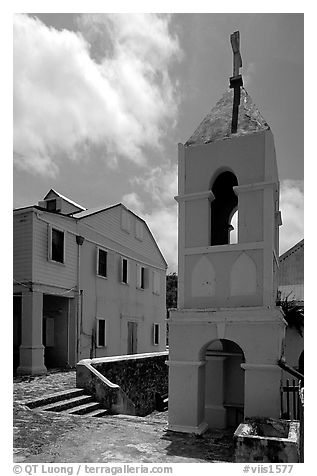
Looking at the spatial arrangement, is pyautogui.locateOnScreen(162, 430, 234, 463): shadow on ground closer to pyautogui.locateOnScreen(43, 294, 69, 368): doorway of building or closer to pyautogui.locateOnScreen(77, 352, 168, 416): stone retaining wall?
pyautogui.locateOnScreen(77, 352, 168, 416): stone retaining wall

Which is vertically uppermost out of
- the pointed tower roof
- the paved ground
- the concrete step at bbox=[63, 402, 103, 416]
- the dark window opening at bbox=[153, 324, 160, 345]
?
the pointed tower roof

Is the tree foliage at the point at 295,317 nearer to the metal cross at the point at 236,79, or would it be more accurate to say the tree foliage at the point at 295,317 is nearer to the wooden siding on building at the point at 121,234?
the metal cross at the point at 236,79

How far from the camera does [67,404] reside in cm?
929

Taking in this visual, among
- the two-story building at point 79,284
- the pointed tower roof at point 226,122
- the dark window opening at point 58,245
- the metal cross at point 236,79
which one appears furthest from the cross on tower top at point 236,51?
the dark window opening at point 58,245

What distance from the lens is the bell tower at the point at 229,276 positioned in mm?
6406

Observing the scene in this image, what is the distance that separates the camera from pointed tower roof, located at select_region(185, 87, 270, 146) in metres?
7.16

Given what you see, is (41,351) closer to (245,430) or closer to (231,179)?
(231,179)

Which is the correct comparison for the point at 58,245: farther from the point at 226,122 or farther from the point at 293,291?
the point at 226,122

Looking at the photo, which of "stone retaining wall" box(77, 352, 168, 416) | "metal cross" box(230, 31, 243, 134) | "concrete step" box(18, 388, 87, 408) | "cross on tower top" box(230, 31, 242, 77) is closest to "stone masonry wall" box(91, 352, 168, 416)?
"stone retaining wall" box(77, 352, 168, 416)

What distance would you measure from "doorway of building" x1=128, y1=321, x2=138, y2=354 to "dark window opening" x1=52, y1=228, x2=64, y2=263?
5978 mm

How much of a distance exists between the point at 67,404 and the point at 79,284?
7.06 meters

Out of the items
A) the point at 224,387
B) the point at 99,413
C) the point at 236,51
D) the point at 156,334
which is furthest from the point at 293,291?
the point at 156,334

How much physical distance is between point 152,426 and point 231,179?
15.1 feet
